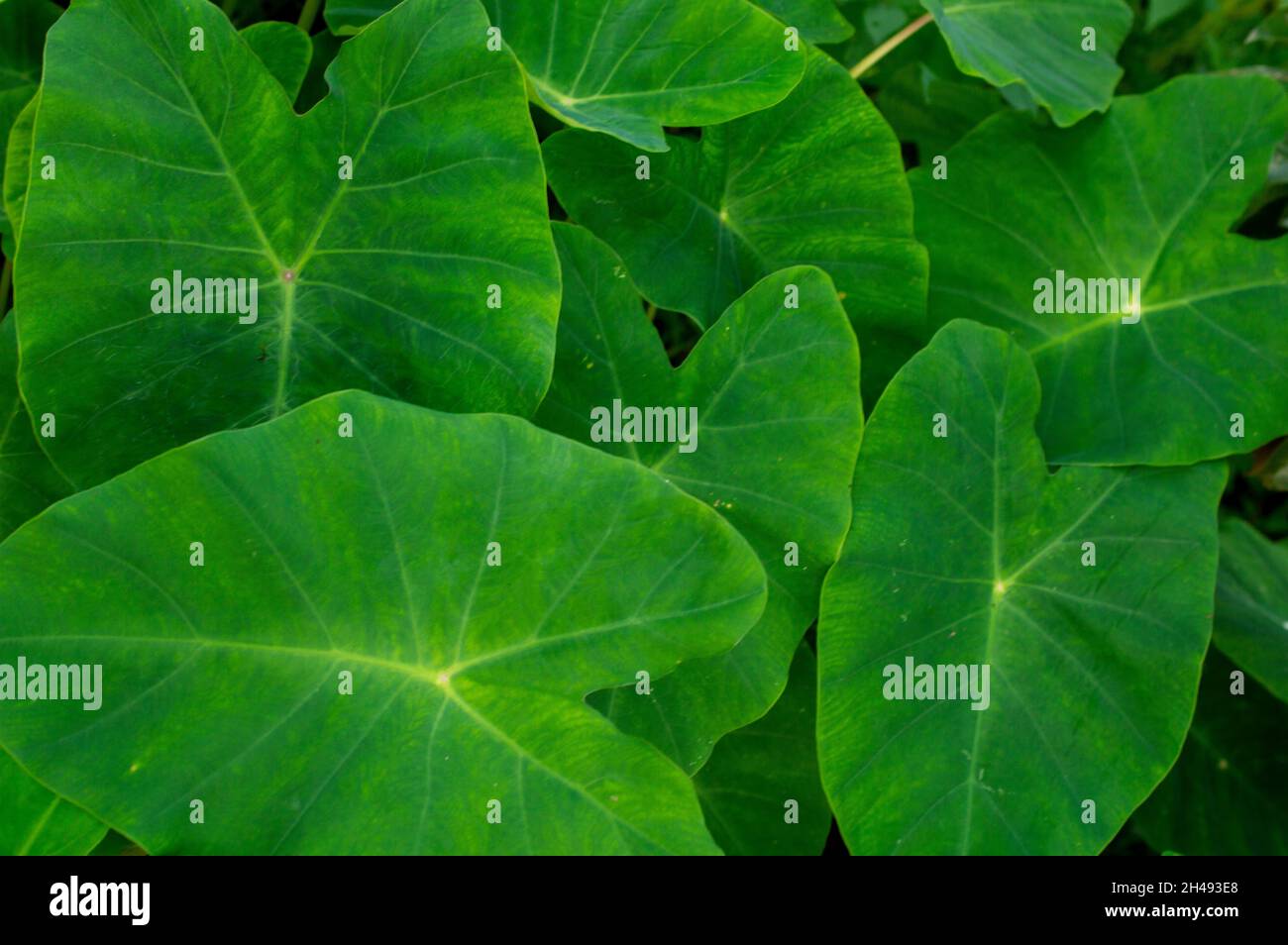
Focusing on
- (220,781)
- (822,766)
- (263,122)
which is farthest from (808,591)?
(263,122)

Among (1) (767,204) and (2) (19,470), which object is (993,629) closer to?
(1) (767,204)

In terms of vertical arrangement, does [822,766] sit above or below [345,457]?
below

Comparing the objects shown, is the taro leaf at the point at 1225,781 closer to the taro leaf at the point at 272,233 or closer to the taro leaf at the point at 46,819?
the taro leaf at the point at 272,233

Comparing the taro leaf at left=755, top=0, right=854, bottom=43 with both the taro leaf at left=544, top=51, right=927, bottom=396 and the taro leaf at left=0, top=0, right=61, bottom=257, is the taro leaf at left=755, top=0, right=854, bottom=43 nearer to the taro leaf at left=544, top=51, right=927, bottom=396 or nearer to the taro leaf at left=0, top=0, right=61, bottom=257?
the taro leaf at left=544, top=51, right=927, bottom=396

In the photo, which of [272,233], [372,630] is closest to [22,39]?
[272,233]

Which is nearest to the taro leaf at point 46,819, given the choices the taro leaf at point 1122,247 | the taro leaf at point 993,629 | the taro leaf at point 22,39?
the taro leaf at point 22,39

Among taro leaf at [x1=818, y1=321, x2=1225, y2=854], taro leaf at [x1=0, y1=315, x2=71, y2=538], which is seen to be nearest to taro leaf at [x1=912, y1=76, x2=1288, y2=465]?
taro leaf at [x1=818, y1=321, x2=1225, y2=854]
